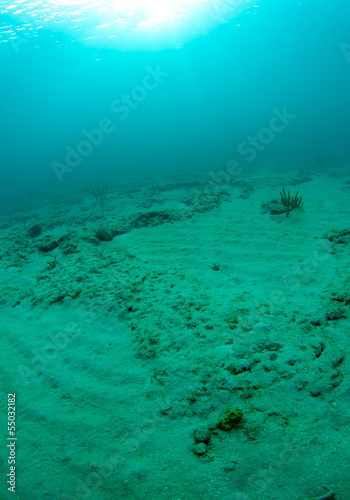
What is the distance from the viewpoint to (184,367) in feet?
9.05

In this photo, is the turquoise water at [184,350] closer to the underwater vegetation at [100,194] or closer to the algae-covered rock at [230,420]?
the algae-covered rock at [230,420]

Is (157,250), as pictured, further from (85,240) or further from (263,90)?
(263,90)

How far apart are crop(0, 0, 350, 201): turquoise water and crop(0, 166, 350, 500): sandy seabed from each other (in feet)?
51.7

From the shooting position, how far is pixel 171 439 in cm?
222

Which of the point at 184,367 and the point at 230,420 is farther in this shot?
the point at 184,367

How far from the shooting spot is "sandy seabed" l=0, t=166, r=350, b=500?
78.7 inches

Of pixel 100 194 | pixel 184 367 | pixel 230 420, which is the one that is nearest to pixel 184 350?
pixel 184 367

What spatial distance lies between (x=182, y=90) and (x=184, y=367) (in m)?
91.1

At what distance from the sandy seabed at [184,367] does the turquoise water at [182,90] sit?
51.7 feet

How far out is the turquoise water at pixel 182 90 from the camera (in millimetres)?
26766

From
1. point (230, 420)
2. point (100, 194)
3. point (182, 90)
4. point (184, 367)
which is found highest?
point (182, 90)

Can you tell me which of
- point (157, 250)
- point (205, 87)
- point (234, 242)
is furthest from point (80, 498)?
point (205, 87)

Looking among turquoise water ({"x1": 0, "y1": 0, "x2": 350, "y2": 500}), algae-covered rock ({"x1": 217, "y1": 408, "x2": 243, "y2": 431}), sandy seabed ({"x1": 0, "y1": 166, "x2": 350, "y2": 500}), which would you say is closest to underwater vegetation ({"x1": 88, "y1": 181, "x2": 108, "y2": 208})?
turquoise water ({"x1": 0, "y1": 0, "x2": 350, "y2": 500})

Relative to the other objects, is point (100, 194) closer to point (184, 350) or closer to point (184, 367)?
point (184, 350)
